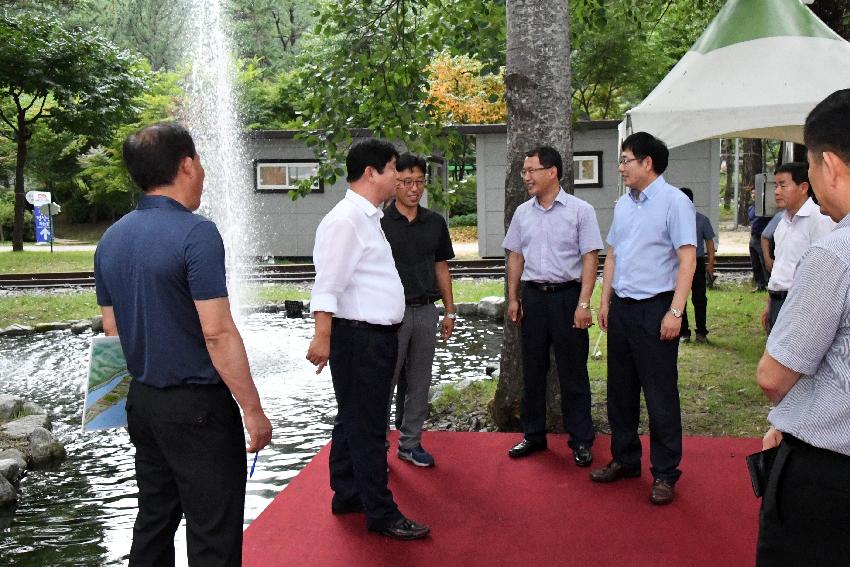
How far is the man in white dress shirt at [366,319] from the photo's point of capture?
3910mm

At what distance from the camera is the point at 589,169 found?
19297 millimetres

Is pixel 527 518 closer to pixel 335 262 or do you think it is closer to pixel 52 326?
pixel 335 262

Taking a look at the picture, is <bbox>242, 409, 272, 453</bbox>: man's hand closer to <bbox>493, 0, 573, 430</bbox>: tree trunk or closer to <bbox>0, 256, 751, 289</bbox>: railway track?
<bbox>493, 0, 573, 430</bbox>: tree trunk

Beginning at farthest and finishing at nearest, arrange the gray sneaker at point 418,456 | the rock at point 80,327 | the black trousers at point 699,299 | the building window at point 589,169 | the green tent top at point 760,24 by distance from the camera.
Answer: the building window at point 589,169 < the rock at point 80,327 < the black trousers at point 699,299 < the green tent top at point 760,24 < the gray sneaker at point 418,456

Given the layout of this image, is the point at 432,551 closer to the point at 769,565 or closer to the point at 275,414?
the point at 769,565

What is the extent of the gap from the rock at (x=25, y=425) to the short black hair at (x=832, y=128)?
6.10 metres

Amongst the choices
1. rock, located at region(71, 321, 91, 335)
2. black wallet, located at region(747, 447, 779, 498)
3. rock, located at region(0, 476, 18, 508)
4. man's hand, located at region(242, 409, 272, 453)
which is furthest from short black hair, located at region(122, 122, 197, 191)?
rock, located at region(71, 321, 91, 335)

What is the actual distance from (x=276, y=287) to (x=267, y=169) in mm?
5184

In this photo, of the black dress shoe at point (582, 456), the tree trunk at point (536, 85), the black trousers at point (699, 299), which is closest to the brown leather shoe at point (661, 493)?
the black dress shoe at point (582, 456)

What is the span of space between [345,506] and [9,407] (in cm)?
415

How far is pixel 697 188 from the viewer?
61.3 ft

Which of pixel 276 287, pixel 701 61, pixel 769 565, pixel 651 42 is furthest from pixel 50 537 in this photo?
pixel 651 42

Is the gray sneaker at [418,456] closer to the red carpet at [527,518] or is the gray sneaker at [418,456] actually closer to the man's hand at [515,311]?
the red carpet at [527,518]

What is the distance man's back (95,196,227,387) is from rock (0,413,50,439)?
4.35 metres
